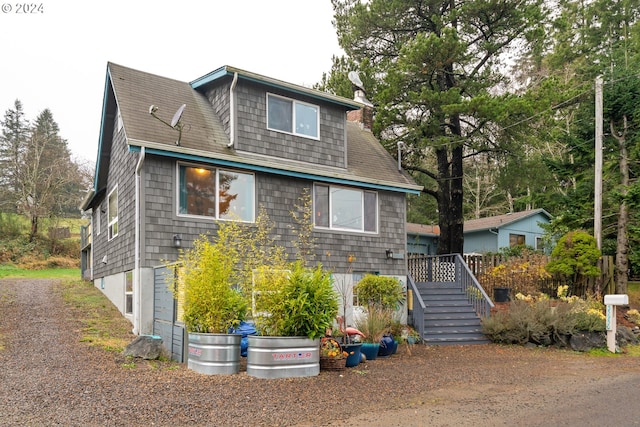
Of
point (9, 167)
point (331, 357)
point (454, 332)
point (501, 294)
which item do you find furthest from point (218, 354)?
point (9, 167)

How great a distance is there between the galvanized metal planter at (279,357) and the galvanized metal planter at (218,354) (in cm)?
26

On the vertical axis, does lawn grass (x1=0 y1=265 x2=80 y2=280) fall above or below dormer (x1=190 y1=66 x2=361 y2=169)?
below

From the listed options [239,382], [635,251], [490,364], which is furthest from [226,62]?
[635,251]

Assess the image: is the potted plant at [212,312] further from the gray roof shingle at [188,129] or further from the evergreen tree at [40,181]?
the evergreen tree at [40,181]

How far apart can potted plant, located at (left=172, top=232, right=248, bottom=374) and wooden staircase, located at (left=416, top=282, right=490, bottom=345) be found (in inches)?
250

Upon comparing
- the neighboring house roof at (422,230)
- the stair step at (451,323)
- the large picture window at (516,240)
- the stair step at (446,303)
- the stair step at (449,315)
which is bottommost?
the stair step at (451,323)

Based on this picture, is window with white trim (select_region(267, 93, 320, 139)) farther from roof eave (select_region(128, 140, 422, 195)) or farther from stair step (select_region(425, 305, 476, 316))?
stair step (select_region(425, 305, 476, 316))

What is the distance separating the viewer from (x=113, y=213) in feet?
47.5

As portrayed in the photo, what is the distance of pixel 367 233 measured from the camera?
14.7 m

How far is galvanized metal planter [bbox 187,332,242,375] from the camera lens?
8.11 meters

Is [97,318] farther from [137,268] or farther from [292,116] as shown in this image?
[292,116]

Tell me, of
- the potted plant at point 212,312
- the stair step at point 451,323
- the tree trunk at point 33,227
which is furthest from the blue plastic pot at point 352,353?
the tree trunk at point 33,227

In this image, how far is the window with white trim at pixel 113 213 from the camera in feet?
45.6

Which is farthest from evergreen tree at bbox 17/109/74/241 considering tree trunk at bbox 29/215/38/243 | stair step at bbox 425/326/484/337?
stair step at bbox 425/326/484/337
